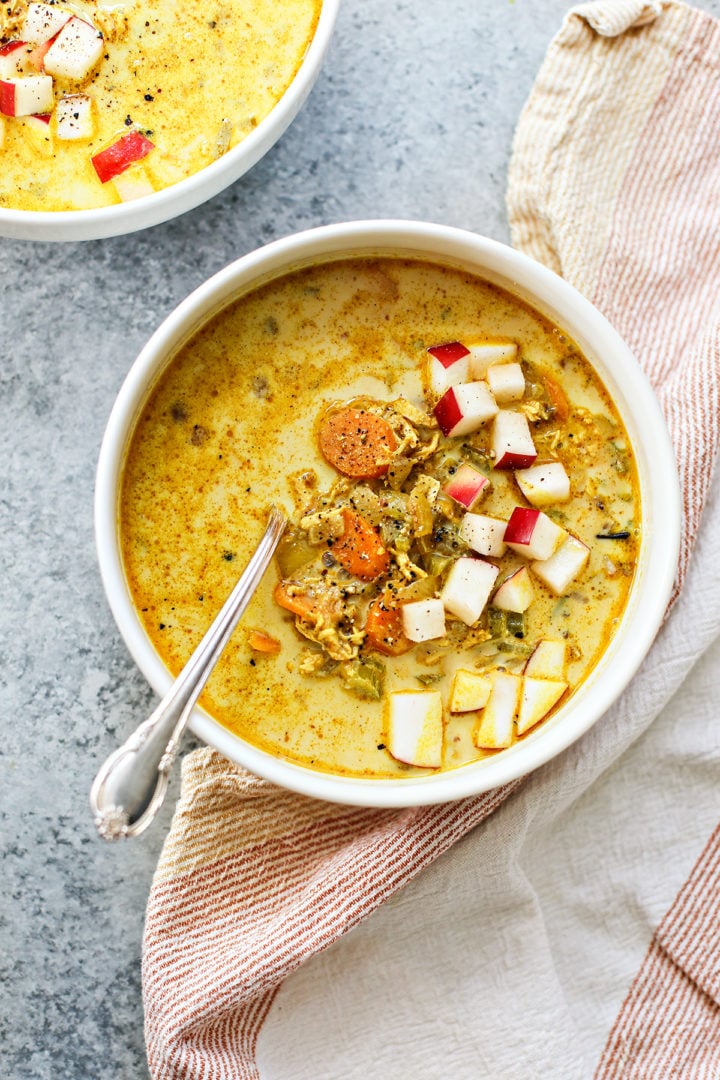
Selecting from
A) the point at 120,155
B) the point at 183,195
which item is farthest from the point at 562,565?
the point at 120,155

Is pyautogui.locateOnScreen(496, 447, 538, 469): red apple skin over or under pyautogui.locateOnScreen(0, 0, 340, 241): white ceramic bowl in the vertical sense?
under

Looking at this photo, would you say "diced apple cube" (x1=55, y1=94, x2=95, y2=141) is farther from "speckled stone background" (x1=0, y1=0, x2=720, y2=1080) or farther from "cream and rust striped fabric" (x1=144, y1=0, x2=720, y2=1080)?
"cream and rust striped fabric" (x1=144, y1=0, x2=720, y2=1080)

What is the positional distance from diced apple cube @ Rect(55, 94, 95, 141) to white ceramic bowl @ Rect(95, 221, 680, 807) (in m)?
0.49

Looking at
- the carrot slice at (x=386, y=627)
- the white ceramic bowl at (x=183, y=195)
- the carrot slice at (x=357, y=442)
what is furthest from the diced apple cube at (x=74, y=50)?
the carrot slice at (x=386, y=627)

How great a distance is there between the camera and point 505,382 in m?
1.89

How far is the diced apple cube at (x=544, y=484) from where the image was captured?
189 cm

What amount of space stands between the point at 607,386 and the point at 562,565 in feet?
1.11

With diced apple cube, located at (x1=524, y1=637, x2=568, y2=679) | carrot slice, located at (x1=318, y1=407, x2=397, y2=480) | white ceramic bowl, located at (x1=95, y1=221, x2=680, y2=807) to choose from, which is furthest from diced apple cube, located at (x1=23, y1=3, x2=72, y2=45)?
diced apple cube, located at (x1=524, y1=637, x2=568, y2=679)

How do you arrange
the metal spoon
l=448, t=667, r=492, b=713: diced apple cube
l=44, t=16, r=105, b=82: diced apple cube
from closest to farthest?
the metal spoon → l=448, t=667, r=492, b=713: diced apple cube → l=44, t=16, r=105, b=82: diced apple cube

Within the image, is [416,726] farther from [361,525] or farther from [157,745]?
[157,745]

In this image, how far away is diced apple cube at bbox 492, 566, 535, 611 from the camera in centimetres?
188

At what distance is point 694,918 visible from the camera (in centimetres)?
222

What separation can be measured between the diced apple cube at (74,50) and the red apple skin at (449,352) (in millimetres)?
870

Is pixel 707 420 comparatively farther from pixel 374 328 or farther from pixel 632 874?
pixel 632 874
